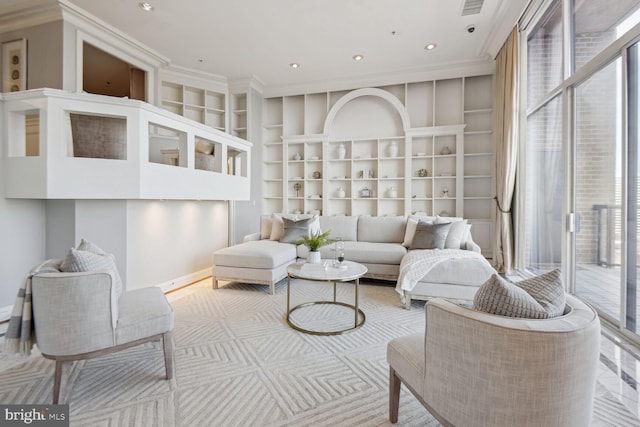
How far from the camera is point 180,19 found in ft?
12.0

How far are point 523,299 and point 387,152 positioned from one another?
4593mm

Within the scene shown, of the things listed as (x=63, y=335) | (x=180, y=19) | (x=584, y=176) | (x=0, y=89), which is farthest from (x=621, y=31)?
(x=0, y=89)

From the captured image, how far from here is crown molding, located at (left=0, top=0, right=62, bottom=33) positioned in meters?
3.24

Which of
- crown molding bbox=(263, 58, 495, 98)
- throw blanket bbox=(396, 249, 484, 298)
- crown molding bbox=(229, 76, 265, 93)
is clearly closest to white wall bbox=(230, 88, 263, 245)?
crown molding bbox=(229, 76, 265, 93)

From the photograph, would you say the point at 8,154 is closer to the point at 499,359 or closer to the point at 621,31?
the point at 499,359

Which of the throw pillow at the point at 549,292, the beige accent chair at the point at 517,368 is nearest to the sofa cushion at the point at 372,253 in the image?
the throw pillow at the point at 549,292

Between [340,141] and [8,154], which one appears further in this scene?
[340,141]

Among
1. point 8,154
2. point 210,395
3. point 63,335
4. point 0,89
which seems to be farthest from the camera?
point 0,89

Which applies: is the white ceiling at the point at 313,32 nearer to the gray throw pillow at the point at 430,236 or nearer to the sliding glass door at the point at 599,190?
the sliding glass door at the point at 599,190

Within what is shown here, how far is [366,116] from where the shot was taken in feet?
18.5

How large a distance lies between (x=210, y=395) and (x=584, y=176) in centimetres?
344

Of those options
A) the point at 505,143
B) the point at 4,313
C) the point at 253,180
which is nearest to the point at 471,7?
the point at 505,143

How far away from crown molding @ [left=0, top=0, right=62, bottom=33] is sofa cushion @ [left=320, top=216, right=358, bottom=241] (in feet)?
13.0

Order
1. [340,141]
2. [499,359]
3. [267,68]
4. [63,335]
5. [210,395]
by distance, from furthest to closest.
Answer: [340,141]
[267,68]
[210,395]
[63,335]
[499,359]
